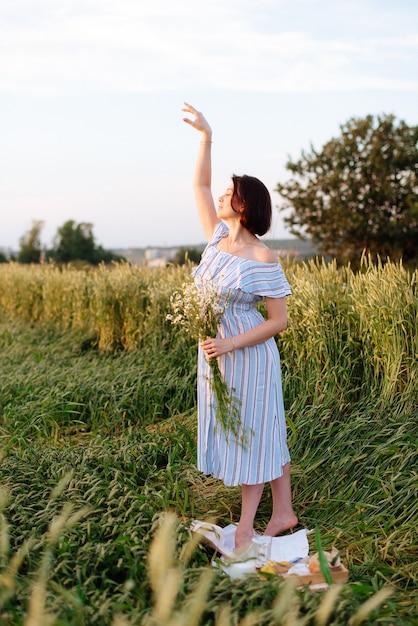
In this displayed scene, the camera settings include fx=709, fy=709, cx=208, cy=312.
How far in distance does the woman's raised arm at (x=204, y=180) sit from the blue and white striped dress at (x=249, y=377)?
0.34m

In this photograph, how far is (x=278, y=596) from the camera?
7.50 feet

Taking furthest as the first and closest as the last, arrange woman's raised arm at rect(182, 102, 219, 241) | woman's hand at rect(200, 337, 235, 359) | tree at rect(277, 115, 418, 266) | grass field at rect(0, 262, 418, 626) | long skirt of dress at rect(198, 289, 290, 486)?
tree at rect(277, 115, 418, 266)
woman's raised arm at rect(182, 102, 219, 241)
long skirt of dress at rect(198, 289, 290, 486)
woman's hand at rect(200, 337, 235, 359)
grass field at rect(0, 262, 418, 626)

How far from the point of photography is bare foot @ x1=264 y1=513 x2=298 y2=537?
3.26 meters

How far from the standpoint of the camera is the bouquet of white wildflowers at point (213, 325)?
2.99 m

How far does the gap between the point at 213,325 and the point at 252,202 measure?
56 centimetres

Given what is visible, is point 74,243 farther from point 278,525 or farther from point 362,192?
point 278,525

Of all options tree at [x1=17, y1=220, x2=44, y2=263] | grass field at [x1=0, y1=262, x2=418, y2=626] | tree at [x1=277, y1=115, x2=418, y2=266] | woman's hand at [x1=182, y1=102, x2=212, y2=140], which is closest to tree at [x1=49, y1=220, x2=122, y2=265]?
tree at [x1=17, y1=220, x2=44, y2=263]

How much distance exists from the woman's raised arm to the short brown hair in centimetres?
33

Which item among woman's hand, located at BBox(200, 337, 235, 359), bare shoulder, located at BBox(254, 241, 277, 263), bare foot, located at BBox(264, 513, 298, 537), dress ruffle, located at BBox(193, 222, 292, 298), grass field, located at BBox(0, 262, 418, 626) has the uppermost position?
bare shoulder, located at BBox(254, 241, 277, 263)

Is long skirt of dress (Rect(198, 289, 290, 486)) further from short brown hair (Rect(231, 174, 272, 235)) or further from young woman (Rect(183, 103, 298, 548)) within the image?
short brown hair (Rect(231, 174, 272, 235))

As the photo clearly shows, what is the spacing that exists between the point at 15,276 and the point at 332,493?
731 cm

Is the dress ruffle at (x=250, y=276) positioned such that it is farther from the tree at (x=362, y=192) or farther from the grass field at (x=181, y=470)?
the tree at (x=362, y=192)

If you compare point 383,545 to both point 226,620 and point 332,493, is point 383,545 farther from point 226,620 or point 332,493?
point 226,620

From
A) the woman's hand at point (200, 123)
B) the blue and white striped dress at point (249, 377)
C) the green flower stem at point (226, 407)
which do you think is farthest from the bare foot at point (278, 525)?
the woman's hand at point (200, 123)
